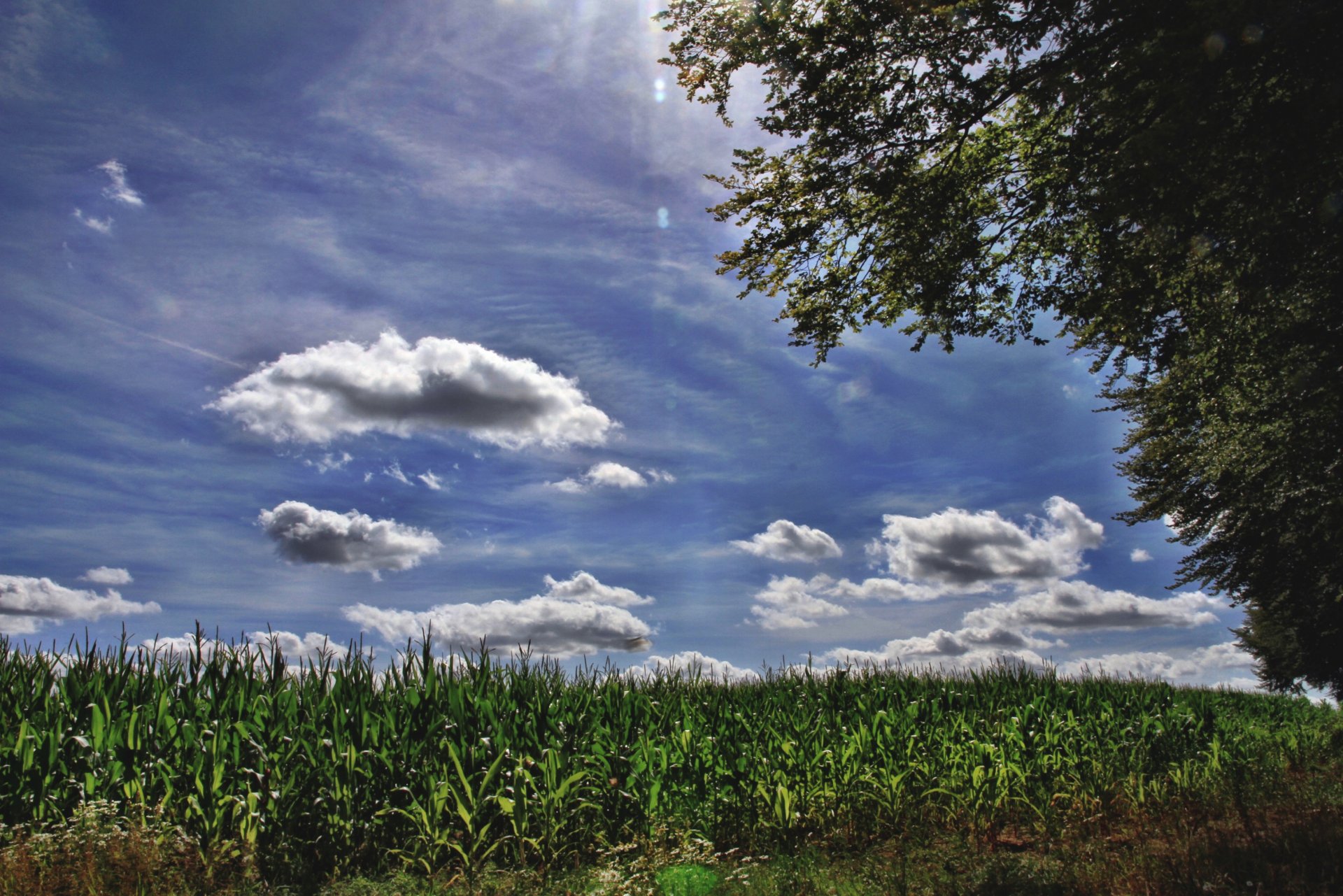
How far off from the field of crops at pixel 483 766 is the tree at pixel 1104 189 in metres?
6.30

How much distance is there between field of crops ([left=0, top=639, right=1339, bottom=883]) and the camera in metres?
7.26

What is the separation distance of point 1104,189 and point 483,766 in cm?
957

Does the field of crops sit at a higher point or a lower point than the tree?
lower

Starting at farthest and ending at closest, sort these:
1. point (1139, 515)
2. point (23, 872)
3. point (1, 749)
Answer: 1. point (1139, 515)
2. point (1, 749)
3. point (23, 872)

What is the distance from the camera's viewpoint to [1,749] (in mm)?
7441

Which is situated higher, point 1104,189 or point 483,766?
point 1104,189

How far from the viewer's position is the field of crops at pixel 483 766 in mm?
7258

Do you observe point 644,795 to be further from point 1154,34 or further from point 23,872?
point 1154,34

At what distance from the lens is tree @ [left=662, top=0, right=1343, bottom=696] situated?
833 cm

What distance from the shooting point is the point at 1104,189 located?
9344 millimetres

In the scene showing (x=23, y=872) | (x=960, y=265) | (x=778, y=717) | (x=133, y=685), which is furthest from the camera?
(x=960, y=265)

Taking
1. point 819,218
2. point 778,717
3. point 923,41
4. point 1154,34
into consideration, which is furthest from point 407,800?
point 1154,34

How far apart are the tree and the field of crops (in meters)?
6.30

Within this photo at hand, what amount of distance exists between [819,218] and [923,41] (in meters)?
2.86
